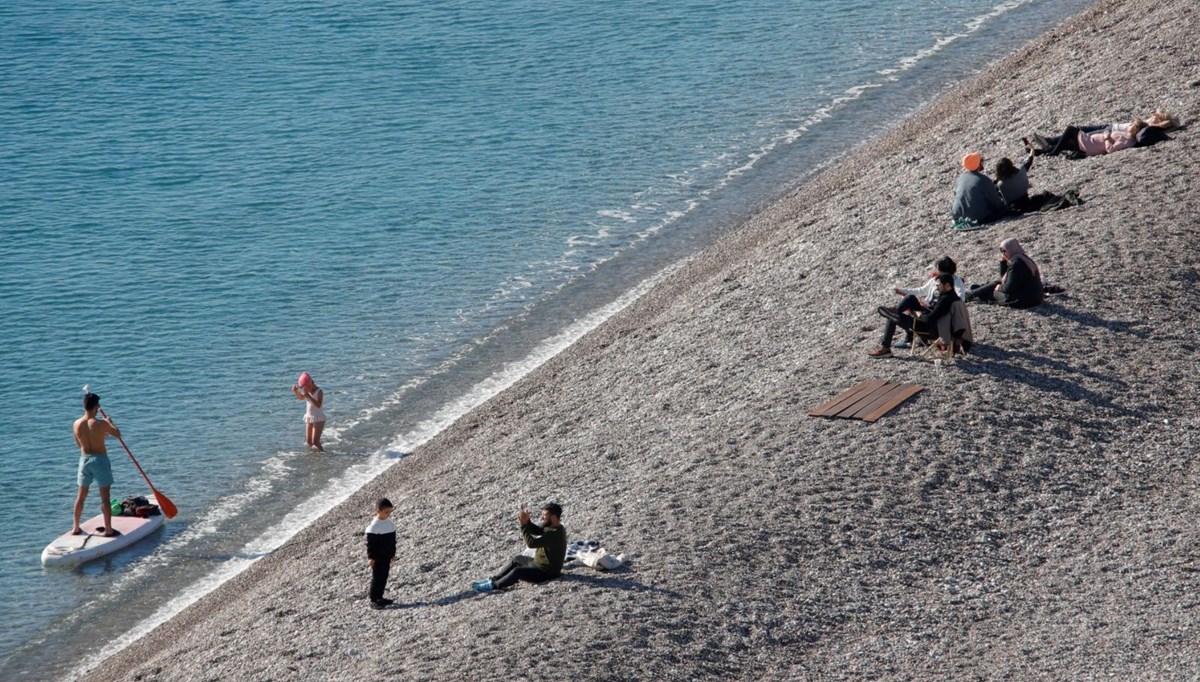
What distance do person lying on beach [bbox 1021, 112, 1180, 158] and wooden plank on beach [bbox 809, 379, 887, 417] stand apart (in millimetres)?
7354

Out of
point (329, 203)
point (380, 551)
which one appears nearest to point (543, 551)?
point (380, 551)

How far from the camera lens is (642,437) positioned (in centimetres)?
1564

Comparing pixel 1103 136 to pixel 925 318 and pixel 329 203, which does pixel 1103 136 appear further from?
pixel 329 203

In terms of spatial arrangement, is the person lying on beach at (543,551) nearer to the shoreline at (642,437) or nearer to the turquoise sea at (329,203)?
the shoreline at (642,437)

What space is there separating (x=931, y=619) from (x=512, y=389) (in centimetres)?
994

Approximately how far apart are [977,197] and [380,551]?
33.5ft

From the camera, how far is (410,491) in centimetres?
1695

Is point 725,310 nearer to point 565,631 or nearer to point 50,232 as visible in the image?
point 565,631

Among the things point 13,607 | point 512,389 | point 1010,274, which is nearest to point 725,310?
point 512,389

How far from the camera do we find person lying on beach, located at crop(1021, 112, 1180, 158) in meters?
20.1

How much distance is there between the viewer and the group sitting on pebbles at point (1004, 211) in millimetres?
15117

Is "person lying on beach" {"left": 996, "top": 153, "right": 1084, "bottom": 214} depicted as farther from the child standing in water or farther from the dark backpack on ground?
the dark backpack on ground

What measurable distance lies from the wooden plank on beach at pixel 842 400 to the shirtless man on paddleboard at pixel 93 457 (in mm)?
8501

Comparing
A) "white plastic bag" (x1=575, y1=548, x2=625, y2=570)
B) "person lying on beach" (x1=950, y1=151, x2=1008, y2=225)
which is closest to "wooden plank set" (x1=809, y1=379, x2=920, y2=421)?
"white plastic bag" (x1=575, y1=548, x2=625, y2=570)
